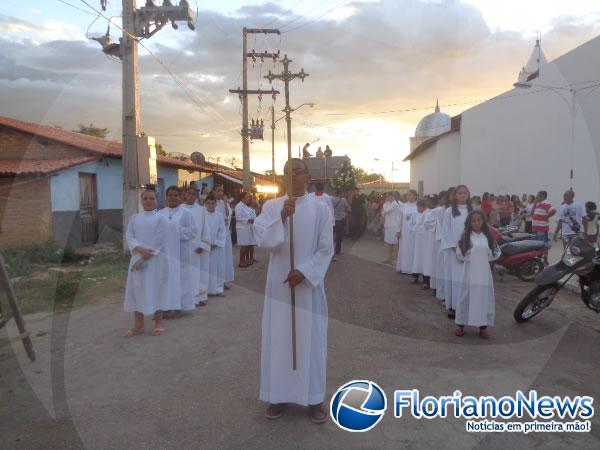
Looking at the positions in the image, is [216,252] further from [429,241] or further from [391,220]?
[391,220]

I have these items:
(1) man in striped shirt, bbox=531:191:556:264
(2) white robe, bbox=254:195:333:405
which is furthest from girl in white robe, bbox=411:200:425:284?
(2) white robe, bbox=254:195:333:405

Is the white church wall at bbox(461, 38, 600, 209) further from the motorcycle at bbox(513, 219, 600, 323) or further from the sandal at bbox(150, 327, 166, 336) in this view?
the sandal at bbox(150, 327, 166, 336)

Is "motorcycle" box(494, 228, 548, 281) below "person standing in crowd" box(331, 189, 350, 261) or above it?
below

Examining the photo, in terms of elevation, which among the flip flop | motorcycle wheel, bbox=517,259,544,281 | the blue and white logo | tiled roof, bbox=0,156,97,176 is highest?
tiled roof, bbox=0,156,97,176

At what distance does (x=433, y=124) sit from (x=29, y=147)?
135 ft

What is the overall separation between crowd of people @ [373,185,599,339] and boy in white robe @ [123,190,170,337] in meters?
3.61

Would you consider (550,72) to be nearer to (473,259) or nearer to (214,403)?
(473,259)

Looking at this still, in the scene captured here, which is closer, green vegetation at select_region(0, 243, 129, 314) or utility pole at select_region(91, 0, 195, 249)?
green vegetation at select_region(0, 243, 129, 314)

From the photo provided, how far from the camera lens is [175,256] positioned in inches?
261

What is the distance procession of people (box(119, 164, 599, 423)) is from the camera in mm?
3842

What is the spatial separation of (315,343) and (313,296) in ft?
1.17

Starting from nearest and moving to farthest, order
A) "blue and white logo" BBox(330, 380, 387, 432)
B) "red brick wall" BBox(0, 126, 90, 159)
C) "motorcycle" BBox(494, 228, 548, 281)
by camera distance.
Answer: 1. "blue and white logo" BBox(330, 380, 387, 432)
2. "motorcycle" BBox(494, 228, 548, 281)
3. "red brick wall" BBox(0, 126, 90, 159)

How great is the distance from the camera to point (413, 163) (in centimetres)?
4072

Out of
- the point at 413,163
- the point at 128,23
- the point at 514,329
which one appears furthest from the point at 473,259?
the point at 413,163
